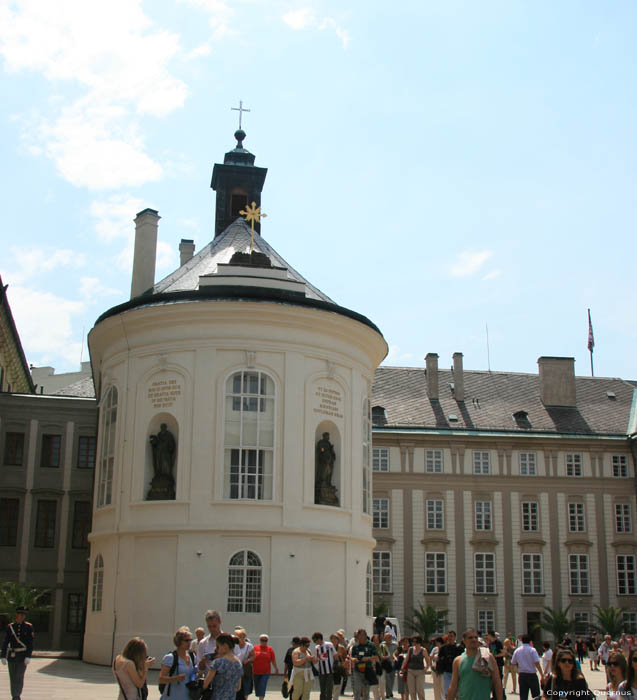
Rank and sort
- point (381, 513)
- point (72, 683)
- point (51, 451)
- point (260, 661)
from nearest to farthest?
point (260, 661) → point (72, 683) → point (51, 451) → point (381, 513)

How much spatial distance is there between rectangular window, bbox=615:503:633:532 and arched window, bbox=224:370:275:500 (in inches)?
1304

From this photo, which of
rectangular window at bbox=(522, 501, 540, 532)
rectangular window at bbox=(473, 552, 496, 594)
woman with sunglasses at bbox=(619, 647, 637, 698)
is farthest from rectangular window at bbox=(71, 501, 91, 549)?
woman with sunglasses at bbox=(619, 647, 637, 698)

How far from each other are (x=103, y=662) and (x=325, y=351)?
1081 centimetres

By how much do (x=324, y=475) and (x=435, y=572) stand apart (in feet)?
85.0

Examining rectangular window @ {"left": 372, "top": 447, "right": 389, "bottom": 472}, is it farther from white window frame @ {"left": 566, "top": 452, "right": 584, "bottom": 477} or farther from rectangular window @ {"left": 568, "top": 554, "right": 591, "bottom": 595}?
rectangular window @ {"left": 568, "top": 554, "right": 591, "bottom": 595}

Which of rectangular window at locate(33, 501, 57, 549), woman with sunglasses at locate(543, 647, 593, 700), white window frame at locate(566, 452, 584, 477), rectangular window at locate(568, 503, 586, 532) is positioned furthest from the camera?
white window frame at locate(566, 452, 584, 477)

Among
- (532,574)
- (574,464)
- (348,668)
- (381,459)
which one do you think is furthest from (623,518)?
(348,668)

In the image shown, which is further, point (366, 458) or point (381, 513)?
point (381, 513)

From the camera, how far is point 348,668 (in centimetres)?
1953

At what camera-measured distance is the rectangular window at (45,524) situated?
38594 mm

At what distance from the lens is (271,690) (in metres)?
21.0

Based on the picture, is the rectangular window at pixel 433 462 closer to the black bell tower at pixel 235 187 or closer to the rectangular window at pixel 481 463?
the rectangular window at pixel 481 463

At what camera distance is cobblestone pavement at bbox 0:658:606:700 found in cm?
1848

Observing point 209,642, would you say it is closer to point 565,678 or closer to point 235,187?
point 565,678
